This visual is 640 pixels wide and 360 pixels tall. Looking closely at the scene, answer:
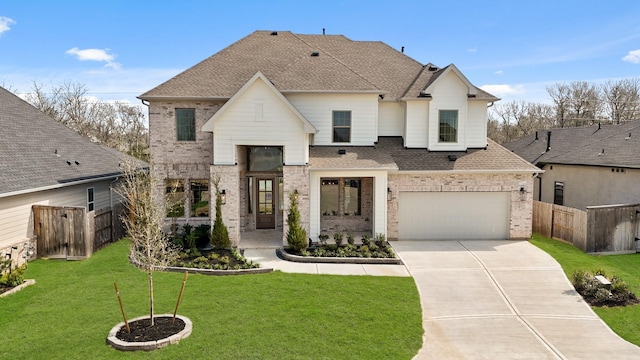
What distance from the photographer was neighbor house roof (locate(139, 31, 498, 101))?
16.3m

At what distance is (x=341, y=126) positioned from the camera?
16.9 metres

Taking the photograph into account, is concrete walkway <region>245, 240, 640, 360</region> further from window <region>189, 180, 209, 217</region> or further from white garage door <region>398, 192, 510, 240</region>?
window <region>189, 180, 209, 217</region>

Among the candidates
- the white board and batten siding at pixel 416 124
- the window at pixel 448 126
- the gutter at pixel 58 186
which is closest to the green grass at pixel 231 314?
the gutter at pixel 58 186

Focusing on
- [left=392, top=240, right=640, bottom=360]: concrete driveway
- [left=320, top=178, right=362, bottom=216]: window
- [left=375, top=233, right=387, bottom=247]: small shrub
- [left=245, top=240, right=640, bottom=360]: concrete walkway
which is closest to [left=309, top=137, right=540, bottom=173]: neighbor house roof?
[left=320, top=178, right=362, bottom=216]: window

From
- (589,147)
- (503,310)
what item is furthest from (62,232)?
(589,147)

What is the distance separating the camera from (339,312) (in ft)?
28.7

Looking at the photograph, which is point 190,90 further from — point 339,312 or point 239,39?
point 339,312

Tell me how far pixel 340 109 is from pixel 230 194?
20.4 feet

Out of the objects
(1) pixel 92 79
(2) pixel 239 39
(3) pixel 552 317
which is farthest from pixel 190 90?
(1) pixel 92 79

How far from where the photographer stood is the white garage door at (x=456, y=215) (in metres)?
16.0

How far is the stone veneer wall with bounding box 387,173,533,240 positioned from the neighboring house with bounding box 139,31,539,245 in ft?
0.14

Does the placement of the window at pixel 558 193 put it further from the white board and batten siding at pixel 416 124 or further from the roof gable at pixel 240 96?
the roof gable at pixel 240 96

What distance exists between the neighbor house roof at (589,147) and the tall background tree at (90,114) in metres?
33.7

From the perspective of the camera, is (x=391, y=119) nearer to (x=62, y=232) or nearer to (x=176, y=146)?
(x=176, y=146)
